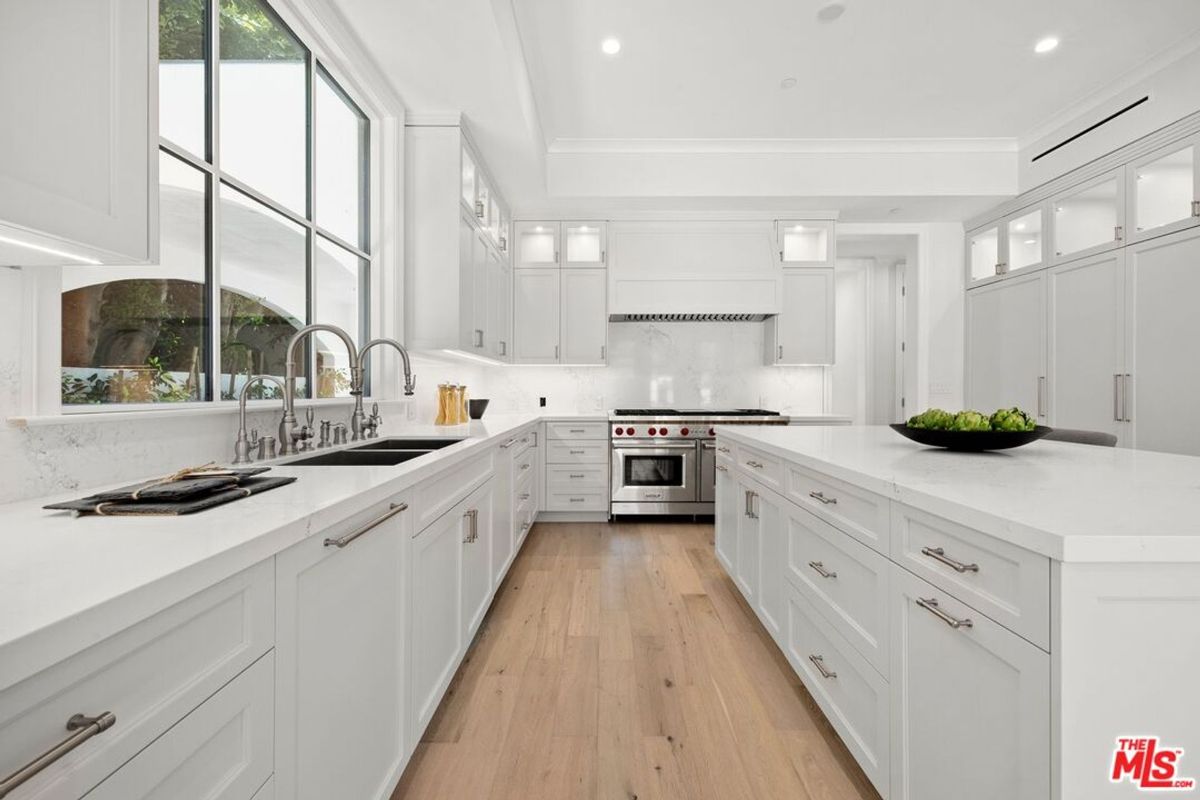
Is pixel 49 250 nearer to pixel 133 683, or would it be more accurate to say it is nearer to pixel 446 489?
pixel 133 683

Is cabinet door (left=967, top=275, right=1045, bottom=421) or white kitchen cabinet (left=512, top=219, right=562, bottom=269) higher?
white kitchen cabinet (left=512, top=219, right=562, bottom=269)

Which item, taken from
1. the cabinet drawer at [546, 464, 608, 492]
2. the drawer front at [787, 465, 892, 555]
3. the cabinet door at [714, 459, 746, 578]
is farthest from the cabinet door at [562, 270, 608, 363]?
the drawer front at [787, 465, 892, 555]

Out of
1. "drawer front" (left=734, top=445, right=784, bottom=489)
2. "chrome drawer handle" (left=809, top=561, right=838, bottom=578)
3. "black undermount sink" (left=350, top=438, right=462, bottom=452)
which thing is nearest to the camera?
"chrome drawer handle" (left=809, top=561, right=838, bottom=578)

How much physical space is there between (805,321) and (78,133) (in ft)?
14.6

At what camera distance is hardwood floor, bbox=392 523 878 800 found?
1.36 m

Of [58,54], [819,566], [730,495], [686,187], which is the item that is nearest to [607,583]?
[730,495]

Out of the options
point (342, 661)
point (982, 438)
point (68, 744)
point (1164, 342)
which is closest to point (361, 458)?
point (342, 661)

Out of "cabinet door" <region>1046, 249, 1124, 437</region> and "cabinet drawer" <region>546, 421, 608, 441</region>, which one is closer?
"cabinet door" <region>1046, 249, 1124, 437</region>

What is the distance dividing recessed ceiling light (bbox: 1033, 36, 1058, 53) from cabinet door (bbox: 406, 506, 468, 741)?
3954mm

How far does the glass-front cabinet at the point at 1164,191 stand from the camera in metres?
2.75

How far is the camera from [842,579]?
137cm

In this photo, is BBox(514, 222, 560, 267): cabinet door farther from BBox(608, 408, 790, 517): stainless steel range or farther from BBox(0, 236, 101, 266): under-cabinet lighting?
BBox(0, 236, 101, 266): under-cabinet lighting

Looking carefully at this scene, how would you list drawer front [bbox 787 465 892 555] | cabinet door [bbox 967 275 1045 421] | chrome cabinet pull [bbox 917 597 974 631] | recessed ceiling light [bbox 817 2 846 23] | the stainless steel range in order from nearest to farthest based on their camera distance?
chrome cabinet pull [bbox 917 597 974 631] → drawer front [bbox 787 465 892 555] → recessed ceiling light [bbox 817 2 846 23] → cabinet door [bbox 967 275 1045 421] → the stainless steel range

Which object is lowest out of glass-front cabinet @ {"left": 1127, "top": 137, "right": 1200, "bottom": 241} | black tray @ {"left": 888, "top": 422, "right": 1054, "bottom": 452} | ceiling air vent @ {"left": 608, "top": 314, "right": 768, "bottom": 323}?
black tray @ {"left": 888, "top": 422, "right": 1054, "bottom": 452}
